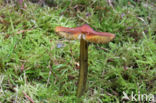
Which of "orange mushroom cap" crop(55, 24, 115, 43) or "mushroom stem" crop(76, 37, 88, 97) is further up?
"orange mushroom cap" crop(55, 24, 115, 43)

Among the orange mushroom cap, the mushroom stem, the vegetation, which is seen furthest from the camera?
the vegetation

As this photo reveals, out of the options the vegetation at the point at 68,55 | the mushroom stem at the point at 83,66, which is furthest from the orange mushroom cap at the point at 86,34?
the vegetation at the point at 68,55

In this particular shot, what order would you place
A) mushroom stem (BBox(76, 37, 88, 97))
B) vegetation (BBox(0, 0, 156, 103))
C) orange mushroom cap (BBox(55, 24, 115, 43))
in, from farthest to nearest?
vegetation (BBox(0, 0, 156, 103))
mushroom stem (BBox(76, 37, 88, 97))
orange mushroom cap (BBox(55, 24, 115, 43))

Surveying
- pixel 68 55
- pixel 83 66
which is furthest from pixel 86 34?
pixel 68 55

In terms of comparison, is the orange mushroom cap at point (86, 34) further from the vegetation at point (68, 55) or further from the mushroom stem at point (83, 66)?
the vegetation at point (68, 55)

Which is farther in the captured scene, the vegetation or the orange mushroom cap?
the vegetation

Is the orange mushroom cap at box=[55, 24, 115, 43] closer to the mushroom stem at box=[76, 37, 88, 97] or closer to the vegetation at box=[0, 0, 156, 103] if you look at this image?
the mushroom stem at box=[76, 37, 88, 97]

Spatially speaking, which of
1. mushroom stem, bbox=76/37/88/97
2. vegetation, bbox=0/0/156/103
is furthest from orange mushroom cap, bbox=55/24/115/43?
vegetation, bbox=0/0/156/103

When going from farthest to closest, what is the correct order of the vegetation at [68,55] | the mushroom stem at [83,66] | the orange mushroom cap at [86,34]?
the vegetation at [68,55], the mushroom stem at [83,66], the orange mushroom cap at [86,34]

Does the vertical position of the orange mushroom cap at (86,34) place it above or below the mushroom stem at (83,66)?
above
